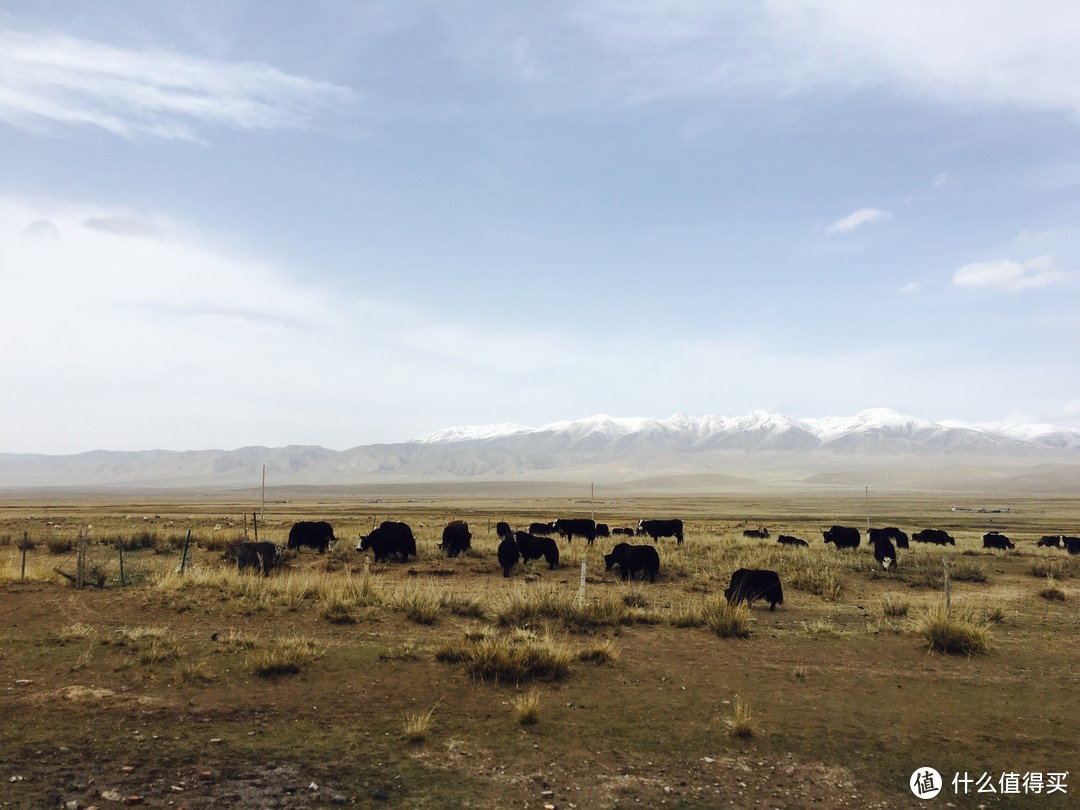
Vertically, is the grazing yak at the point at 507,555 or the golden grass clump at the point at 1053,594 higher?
the grazing yak at the point at 507,555

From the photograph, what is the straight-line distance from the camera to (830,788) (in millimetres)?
6613

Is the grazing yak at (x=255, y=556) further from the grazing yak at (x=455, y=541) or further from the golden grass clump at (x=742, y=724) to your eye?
the golden grass clump at (x=742, y=724)

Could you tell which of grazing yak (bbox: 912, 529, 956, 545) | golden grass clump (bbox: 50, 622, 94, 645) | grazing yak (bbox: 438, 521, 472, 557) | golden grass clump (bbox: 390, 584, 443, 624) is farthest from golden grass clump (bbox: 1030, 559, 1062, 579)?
golden grass clump (bbox: 50, 622, 94, 645)

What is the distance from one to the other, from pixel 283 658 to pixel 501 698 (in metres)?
3.39

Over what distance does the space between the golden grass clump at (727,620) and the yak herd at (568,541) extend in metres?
1.98

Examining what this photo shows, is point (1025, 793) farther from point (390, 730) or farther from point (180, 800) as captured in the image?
point (180, 800)

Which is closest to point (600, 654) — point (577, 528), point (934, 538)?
point (577, 528)

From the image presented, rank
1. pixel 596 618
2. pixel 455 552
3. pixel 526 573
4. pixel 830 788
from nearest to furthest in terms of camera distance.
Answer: pixel 830 788 < pixel 596 618 < pixel 526 573 < pixel 455 552

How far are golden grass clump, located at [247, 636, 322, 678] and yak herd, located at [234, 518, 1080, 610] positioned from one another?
9031 millimetres

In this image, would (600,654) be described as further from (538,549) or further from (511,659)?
(538,549)

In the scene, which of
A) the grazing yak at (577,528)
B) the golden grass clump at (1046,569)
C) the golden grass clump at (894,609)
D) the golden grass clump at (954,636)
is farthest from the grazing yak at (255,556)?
the golden grass clump at (1046,569)

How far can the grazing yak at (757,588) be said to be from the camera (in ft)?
52.0

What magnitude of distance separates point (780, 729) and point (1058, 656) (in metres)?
7.19

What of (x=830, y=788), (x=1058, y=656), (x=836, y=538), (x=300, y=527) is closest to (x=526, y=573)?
(x=300, y=527)
